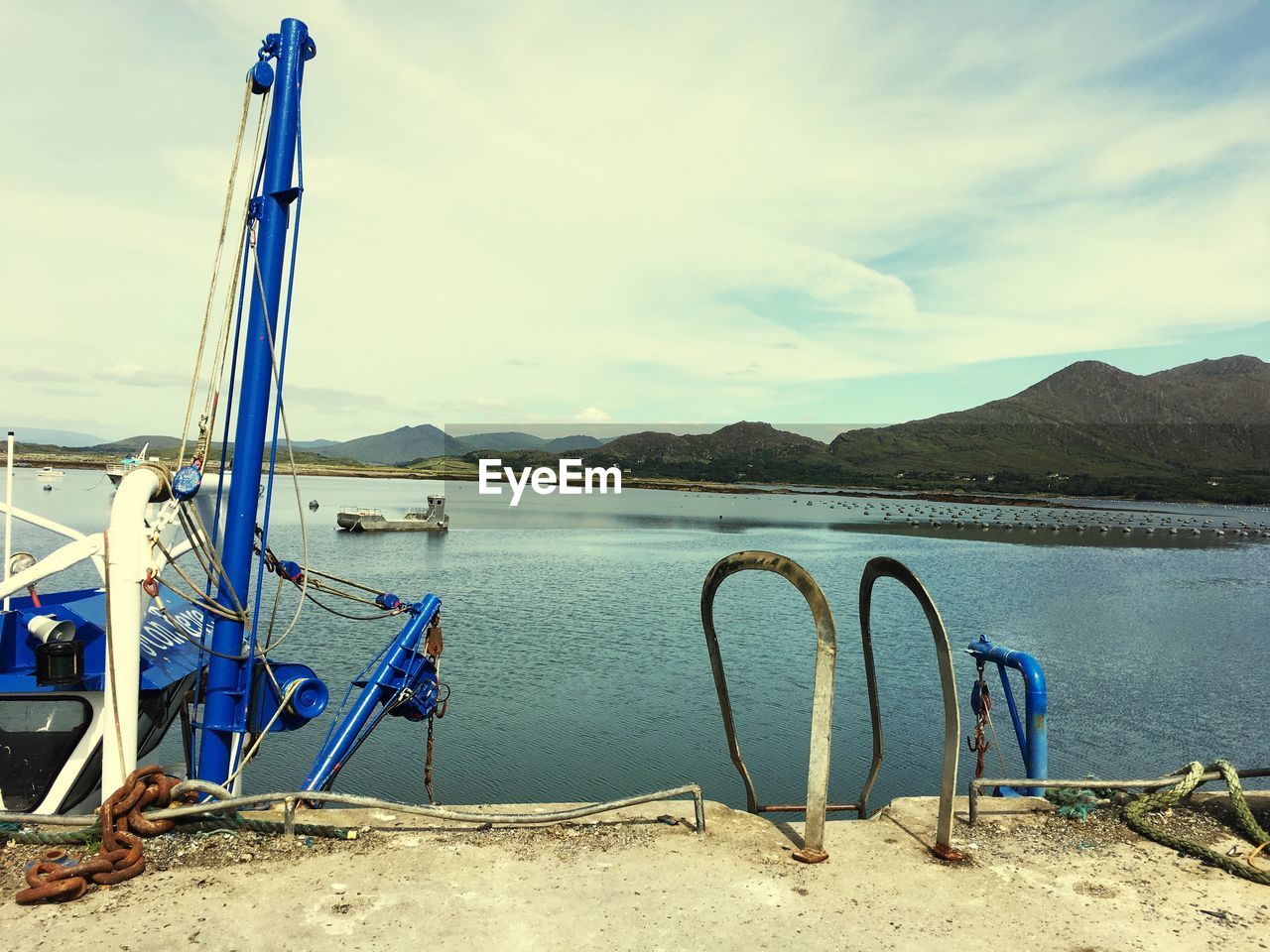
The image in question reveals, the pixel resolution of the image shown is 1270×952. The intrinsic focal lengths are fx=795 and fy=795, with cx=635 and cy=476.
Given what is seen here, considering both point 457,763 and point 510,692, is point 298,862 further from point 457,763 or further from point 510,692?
point 510,692

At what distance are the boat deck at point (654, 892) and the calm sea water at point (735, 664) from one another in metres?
9.20

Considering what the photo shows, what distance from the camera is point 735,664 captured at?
1095 inches

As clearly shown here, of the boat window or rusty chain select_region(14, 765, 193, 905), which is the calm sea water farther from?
rusty chain select_region(14, 765, 193, 905)

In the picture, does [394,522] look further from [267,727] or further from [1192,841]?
[1192,841]

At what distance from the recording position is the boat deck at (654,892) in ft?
19.8

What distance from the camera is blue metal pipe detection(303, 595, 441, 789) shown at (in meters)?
11.2

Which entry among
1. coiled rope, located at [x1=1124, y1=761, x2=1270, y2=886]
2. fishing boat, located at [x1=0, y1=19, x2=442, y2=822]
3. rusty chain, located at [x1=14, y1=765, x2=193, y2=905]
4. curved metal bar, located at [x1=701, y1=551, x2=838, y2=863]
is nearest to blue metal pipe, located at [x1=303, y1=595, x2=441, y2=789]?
fishing boat, located at [x1=0, y1=19, x2=442, y2=822]

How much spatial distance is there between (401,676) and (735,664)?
17679 millimetres

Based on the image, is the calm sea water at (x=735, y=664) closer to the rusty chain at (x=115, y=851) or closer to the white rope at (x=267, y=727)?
the white rope at (x=267, y=727)

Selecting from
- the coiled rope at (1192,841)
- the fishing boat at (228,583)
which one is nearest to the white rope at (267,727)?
the fishing boat at (228,583)

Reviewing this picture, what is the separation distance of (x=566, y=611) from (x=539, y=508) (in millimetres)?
96462

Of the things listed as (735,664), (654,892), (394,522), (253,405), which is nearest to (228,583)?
(253,405)

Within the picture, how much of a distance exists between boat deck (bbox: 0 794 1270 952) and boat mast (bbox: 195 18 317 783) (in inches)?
77.0

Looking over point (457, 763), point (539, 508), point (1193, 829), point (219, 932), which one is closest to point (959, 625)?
point (457, 763)
